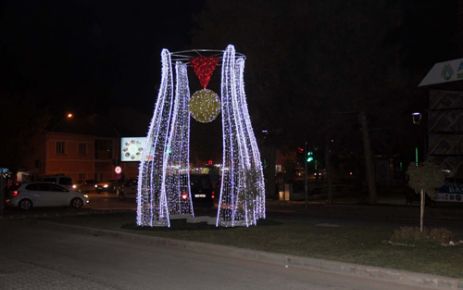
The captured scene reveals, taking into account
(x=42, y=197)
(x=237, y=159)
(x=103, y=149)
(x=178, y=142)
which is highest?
(x=103, y=149)

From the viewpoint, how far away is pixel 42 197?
31125 millimetres

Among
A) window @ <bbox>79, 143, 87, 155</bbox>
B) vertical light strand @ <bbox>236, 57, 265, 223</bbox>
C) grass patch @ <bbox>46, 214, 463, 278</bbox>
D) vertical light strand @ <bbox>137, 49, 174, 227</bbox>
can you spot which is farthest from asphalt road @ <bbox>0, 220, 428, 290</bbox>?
window @ <bbox>79, 143, 87, 155</bbox>

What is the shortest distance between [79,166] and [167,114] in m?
51.4

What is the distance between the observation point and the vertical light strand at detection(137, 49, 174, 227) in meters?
18.6

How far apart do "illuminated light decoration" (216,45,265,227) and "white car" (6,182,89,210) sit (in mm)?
14963

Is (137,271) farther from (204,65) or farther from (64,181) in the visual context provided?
(64,181)

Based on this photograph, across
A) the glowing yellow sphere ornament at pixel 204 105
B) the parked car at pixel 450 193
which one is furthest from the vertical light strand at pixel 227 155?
the parked car at pixel 450 193

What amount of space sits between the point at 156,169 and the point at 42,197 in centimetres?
1427

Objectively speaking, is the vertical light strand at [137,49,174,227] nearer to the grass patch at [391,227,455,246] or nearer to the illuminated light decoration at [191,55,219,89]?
the illuminated light decoration at [191,55,219,89]

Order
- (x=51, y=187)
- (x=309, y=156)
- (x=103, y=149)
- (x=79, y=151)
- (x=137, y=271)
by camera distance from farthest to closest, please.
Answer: (x=103, y=149) → (x=79, y=151) → (x=309, y=156) → (x=51, y=187) → (x=137, y=271)

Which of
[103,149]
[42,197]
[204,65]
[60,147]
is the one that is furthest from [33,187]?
[103,149]

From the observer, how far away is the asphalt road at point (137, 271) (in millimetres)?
10141

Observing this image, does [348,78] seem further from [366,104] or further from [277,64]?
[277,64]

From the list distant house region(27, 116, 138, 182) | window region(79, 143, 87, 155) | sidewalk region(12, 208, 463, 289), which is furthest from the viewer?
window region(79, 143, 87, 155)
